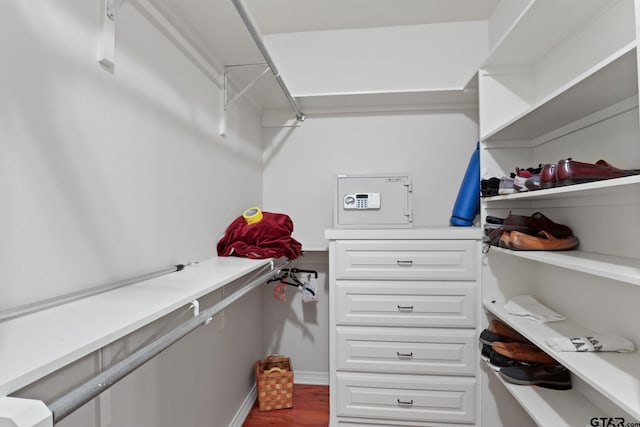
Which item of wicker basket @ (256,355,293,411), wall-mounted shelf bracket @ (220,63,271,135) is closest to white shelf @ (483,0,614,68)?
wall-mounted shelf bracket @ (220,63,271,135)

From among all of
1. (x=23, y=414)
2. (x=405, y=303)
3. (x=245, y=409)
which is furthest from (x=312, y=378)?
(x=23, y=414)

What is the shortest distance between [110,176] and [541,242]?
157 cm

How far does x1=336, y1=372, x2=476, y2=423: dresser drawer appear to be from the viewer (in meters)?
1.69

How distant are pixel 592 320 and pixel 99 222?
5.90 ft

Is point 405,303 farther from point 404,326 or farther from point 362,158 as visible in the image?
point 362,158

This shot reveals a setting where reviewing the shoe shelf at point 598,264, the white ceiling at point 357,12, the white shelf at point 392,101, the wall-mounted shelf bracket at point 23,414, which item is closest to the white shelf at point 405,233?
the shoe shelf at point 598,264

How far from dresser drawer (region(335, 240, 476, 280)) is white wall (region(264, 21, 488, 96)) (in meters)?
0.98

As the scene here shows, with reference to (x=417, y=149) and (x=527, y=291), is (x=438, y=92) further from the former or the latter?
(x=527, y=291)

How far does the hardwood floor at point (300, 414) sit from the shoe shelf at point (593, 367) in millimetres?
1107

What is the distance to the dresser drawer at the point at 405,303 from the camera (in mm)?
1693

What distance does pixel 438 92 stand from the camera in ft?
6.35

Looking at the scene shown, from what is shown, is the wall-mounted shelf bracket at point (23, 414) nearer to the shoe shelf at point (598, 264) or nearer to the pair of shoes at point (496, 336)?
the shoe shelf at point (598, 264)

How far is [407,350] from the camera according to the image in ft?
5.63

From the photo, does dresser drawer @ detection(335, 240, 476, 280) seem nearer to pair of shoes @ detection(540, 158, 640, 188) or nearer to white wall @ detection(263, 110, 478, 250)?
white wall @ detection(263, 110, 478, 250)
